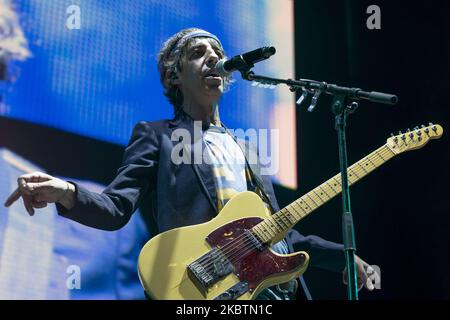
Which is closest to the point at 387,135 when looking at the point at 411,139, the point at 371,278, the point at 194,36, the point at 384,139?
the point at 384,139

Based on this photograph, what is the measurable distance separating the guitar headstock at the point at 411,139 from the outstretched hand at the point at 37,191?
1394 millimetres

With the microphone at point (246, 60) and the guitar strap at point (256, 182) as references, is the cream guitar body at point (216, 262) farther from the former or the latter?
the microphone at point (246, 60)

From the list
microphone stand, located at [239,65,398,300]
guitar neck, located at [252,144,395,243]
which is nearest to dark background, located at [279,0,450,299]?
guitar neck, located at [252,144,395,243]

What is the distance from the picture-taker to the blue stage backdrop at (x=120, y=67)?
2809 millimetres

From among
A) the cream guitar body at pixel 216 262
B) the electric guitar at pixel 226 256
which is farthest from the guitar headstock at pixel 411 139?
the cream guitar body at pixel 216 262

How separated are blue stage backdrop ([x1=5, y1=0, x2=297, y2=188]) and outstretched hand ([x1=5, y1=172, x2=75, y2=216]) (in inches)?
24.1

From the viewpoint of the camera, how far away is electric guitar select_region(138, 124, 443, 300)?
2260 mm

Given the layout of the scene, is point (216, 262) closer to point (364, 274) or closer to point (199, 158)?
point (199, 158)

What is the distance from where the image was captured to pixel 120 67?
9.63 feet

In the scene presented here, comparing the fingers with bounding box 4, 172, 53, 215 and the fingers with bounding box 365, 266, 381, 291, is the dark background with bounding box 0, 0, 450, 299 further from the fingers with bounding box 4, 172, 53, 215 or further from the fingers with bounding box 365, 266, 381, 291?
the fingers with bounding box 4, 172, 53, 215

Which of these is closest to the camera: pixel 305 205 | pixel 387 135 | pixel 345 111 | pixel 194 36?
pixel 345 111

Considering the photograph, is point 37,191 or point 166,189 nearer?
point 37,191

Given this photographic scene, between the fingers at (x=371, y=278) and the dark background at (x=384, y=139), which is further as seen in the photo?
the dark background at (x=384, y=139)

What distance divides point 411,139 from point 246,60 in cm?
96
